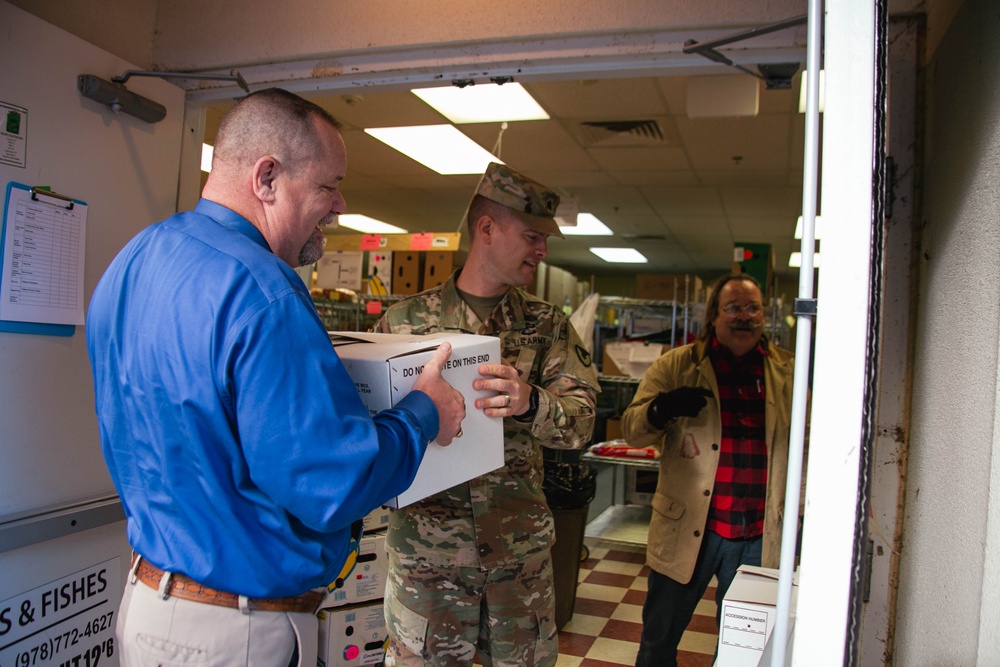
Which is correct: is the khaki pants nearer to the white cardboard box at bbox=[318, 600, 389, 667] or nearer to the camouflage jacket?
the camouflage jacket

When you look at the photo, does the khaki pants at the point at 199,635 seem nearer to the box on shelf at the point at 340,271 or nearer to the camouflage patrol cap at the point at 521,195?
the camouflage patrol cap at the point at 521,195

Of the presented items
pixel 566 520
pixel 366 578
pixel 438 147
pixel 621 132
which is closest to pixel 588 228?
pixel 438 147

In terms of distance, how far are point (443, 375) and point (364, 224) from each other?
9141 millimetres

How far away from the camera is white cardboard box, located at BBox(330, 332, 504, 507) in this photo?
51.9 inches

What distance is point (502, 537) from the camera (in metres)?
1.84

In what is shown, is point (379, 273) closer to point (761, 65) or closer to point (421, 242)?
point (421, 242)

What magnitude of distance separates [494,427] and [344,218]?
869 centimetres

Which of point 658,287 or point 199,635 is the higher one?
point 658,287

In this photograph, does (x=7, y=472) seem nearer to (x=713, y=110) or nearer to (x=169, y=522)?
(x=169, y=522)

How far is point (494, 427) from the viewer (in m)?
1.58

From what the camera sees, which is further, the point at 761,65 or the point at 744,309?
the point at 744,309

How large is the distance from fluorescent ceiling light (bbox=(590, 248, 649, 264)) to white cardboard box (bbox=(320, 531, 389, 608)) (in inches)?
368

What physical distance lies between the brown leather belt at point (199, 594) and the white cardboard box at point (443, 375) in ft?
0.89

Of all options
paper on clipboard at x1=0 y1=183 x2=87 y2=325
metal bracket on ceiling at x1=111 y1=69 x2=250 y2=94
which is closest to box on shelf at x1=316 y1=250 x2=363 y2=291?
metal bracket on ceiling at x1=111 y1=69 x2=250 y2=94
